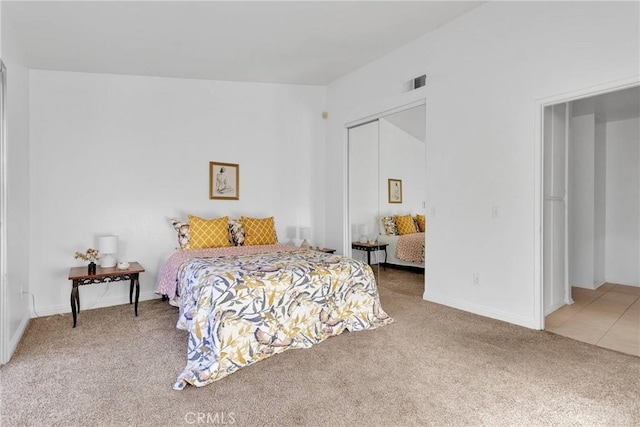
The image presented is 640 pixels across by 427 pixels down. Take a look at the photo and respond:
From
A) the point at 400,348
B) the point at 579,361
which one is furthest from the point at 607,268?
the point at 400,348

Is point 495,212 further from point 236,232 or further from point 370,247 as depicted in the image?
point 236,232

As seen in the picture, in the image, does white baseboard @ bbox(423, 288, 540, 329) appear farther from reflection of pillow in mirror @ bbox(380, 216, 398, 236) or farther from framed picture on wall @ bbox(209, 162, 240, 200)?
framed picture on wall @ bbox(209, 162, 240, 200)

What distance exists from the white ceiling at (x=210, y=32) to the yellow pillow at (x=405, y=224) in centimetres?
205

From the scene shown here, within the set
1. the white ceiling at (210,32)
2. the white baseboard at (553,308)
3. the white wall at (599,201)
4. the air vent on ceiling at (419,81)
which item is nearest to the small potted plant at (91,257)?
the white ceiling at (210,32)

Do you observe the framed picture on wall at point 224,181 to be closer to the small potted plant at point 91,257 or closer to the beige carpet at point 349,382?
the small potted plant at point 91,257

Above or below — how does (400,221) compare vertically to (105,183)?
below

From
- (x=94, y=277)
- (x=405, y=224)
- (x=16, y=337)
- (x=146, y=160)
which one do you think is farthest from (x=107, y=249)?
(x=405, y=224)

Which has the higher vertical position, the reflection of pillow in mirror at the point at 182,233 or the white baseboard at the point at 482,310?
the reflection of pillow in mirror at the point at 182,233

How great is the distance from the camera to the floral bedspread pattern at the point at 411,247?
4590 millimetres

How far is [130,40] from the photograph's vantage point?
3482 millimetres

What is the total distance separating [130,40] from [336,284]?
10.1 feet

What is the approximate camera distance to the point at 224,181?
4789mm

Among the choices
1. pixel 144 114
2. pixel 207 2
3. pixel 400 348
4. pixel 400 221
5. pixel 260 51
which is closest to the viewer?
pixel 400 348

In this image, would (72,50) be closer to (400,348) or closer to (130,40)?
(130,40)
